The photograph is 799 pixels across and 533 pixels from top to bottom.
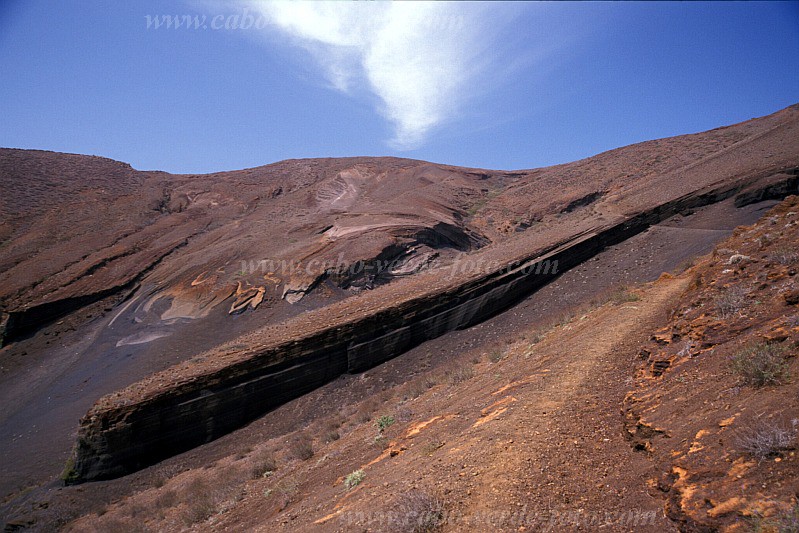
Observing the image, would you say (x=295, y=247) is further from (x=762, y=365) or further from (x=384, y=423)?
(x=762, y=365)

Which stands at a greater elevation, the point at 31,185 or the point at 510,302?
the point at 31,185

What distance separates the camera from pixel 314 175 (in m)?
45.5

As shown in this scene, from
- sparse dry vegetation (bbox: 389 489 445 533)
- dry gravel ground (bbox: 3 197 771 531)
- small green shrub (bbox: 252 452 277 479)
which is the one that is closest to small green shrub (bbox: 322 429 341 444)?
dry gravel ground (bbox: 3 197 771 531)

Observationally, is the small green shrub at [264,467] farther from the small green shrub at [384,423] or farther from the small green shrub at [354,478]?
the small green shrub at [354,478]

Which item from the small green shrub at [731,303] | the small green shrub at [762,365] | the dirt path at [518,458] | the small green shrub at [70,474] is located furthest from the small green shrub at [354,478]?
the small green shrub at [70,474]

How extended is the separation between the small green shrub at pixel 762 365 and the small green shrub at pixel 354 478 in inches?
193

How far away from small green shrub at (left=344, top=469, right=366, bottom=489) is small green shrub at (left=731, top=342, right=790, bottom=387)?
489 cm

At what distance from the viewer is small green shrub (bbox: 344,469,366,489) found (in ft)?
19.1

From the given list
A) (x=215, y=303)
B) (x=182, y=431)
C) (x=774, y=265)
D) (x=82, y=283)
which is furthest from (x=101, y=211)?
(x=774, y=265)

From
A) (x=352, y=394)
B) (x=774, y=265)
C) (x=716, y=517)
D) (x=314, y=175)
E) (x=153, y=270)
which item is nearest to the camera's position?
(x=716, y=517)

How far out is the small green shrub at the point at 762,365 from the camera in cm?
368

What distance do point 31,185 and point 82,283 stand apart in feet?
75.6

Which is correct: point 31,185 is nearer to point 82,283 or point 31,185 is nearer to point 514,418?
point 82,283

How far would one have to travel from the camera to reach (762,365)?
383 centimetres
